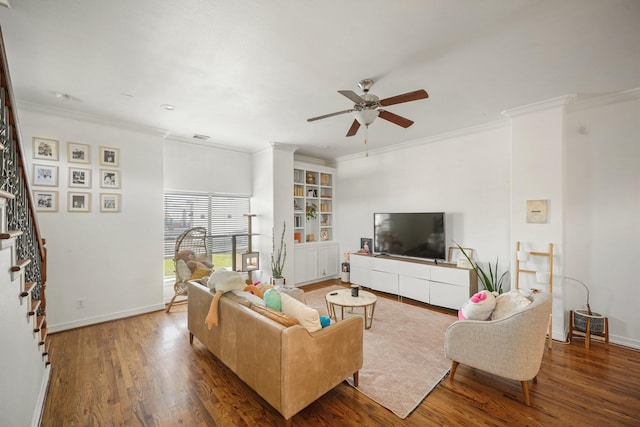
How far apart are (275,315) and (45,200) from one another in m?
3.55

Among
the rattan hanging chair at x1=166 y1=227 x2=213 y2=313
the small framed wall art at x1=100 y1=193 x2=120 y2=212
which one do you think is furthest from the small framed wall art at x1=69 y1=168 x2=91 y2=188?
the rattan hanging chair at x1=166 y1=227 x2=213 y2=313

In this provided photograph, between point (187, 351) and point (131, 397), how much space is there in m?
0.75

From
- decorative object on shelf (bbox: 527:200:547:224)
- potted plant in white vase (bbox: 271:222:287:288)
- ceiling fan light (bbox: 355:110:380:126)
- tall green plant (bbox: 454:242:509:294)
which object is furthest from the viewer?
potted plant in white vase (bbox: 271:222:287:288)

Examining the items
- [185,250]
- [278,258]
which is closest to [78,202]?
[185,250]

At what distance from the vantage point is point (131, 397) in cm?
221

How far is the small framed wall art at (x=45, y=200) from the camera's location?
331cm

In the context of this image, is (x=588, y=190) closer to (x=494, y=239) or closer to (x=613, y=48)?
(x=494, y=239)

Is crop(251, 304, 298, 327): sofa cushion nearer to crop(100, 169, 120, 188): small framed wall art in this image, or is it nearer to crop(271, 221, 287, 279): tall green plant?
crop(271, 221, 287, 279): tall green plant

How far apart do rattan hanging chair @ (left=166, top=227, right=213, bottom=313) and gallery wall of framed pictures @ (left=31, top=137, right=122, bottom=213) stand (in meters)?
1.03

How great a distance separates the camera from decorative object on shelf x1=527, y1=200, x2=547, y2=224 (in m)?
3.24

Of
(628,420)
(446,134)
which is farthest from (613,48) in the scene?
(628,420)

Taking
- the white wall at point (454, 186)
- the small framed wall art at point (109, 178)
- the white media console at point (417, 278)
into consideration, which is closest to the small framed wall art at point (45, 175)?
the small framed wall art at point (109, 178)

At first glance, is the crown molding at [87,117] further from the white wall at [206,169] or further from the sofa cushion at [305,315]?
the sofa cushion at [305,315]

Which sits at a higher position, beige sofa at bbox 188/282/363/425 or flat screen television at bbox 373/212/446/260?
flat screen television at bbox 373/212/446/260
